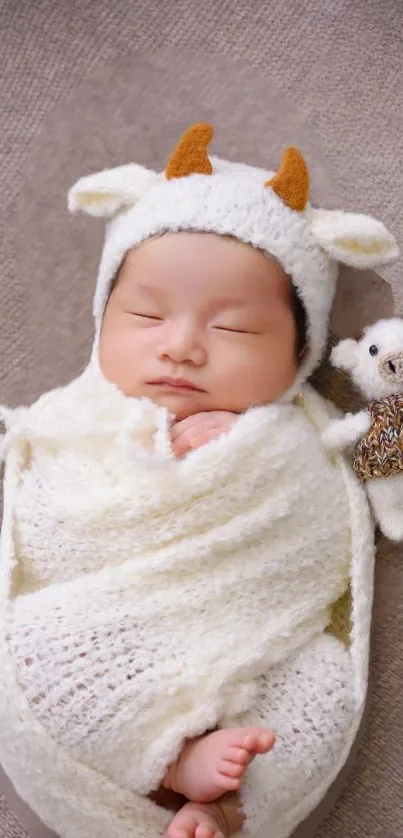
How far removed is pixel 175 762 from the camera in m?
0.89

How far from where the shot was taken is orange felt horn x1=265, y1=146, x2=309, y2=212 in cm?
102

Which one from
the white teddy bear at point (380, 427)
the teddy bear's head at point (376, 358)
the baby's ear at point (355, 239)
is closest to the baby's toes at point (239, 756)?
the white teddy bear at point (380, 427)

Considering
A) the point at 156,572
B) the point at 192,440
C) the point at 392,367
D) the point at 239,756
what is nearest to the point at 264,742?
the point at 239,756

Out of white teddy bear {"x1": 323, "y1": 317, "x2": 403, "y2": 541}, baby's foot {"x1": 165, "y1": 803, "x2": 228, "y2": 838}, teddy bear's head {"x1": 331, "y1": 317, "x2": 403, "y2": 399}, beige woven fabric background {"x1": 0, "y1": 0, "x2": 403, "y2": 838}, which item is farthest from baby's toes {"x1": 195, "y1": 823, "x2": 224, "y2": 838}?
beige woven fabric background {"x1": 0, "y1": 0, "x2": 403, "y2": 838}

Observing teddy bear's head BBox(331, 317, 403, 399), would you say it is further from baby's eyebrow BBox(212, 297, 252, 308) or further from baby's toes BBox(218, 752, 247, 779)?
baby's toes BBox(218, 752, 247, 779)

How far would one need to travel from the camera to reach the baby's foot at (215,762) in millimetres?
814

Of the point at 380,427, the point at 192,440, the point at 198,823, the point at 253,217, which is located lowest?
the point at 198,823

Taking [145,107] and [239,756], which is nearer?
[239,756]

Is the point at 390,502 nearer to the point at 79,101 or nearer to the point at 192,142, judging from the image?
the point at 192,142

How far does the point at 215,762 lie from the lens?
84 centimetres

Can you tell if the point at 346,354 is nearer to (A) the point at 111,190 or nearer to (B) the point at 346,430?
(B) the point at 346,430

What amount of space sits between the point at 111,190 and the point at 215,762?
2.27 ft

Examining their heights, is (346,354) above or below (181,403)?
above

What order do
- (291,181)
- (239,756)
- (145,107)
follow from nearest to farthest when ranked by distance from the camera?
(239,756) < (291,181) < (145,107)
